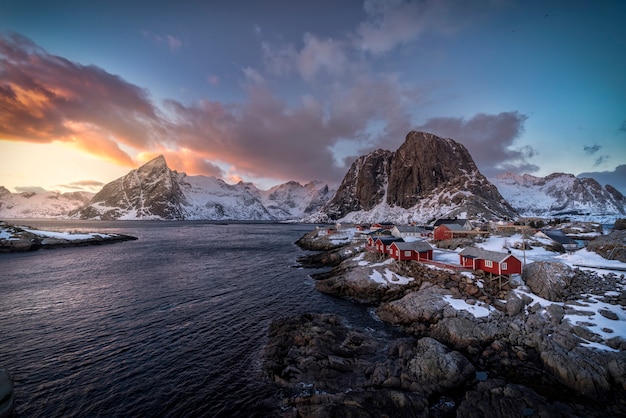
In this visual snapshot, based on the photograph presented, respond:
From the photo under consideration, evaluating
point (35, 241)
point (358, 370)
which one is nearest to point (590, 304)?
point (358, 370)

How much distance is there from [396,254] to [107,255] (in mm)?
80181

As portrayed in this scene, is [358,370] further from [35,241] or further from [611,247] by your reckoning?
[35,241]

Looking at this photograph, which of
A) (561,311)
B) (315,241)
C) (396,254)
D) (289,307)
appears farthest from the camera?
(315,241)

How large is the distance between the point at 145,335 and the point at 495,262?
43.0 meters

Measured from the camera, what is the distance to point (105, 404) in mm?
17156

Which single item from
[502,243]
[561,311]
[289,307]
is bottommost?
[289,307]

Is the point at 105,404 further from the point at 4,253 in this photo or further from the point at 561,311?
the point at 4,253

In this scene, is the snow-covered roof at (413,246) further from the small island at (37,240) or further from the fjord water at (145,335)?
the small island at (37,240)

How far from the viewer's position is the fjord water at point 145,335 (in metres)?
17.7

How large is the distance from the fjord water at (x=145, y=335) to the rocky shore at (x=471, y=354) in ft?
11.7

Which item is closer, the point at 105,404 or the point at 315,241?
the point at 105,404

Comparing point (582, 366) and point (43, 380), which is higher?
point (582, 366)

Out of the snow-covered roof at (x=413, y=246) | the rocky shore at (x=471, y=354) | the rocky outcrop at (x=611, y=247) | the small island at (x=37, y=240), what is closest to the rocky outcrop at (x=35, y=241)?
the small island at (x=37, y=240)

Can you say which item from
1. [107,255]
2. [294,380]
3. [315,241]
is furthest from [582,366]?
[107,255]
